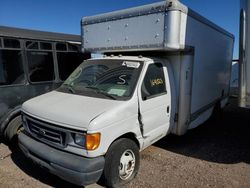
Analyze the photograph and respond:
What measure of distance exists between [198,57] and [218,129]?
8.22ft

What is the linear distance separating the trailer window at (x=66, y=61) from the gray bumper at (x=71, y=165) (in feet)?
9.66

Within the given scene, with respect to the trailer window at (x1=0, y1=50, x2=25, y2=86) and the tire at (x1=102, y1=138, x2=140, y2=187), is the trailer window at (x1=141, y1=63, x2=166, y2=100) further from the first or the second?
the trailer window at (x1=0, y1=50, x2=25, y2=86)

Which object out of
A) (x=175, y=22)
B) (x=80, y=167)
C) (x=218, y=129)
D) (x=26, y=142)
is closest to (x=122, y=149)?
(x=80, y=167)

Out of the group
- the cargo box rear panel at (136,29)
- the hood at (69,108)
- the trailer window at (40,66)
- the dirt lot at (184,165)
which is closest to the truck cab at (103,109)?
the hood at (69,108)

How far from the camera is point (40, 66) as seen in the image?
5414mm

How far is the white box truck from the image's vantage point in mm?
3045

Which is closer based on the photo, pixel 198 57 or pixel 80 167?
pixel 80 167

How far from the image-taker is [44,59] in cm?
548

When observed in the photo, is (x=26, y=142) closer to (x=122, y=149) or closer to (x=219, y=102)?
(x=122, y=149)

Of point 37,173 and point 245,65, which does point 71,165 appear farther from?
point 245,65

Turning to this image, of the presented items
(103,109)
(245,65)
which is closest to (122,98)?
(103,109)

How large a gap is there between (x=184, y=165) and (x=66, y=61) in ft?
12.5

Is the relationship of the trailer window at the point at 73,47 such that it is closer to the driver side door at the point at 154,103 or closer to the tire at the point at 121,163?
the driver side door at the point at 154,103

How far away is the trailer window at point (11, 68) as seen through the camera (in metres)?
4.73
